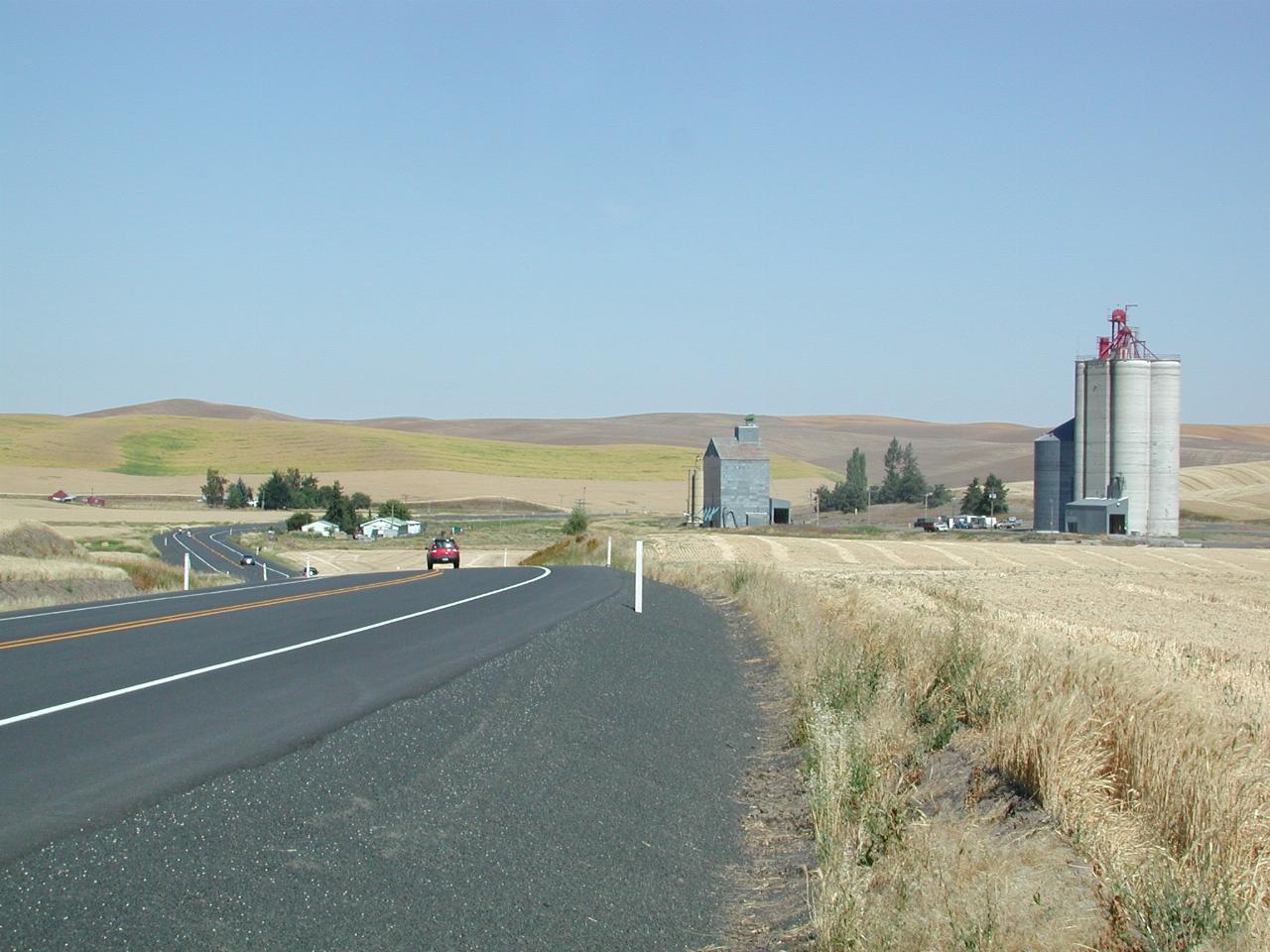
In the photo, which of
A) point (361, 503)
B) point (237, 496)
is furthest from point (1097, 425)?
point (237, 496)

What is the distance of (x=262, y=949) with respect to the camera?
521cm

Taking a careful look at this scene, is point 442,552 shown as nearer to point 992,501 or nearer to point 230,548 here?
point 230,548

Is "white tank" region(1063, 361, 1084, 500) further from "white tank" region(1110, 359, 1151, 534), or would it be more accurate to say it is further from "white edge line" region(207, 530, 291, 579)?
"white edge line" region(207, 530, 291, 579)

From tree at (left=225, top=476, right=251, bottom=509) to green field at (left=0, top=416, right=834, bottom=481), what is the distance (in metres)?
19.4

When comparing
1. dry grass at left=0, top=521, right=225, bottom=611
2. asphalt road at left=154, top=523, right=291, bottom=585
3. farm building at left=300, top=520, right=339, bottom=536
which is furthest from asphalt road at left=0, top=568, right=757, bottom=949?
farm building at left=300, top=520, right=339, bottom=536

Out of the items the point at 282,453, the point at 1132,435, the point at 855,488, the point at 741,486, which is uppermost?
the point at 1132,435

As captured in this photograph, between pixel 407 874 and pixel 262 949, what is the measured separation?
3.47ft

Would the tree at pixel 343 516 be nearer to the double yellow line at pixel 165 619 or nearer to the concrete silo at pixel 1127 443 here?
the concrete silo at pixel 1127 443

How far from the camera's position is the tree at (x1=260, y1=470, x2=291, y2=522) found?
5458 inches

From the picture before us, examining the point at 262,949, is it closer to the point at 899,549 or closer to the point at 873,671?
the point at 873,671

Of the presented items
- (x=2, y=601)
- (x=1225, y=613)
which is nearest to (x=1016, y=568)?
(x=1225, y=613)

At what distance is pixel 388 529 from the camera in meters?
107

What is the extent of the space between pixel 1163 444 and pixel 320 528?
6791 cm

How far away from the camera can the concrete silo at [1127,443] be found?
229 ft
